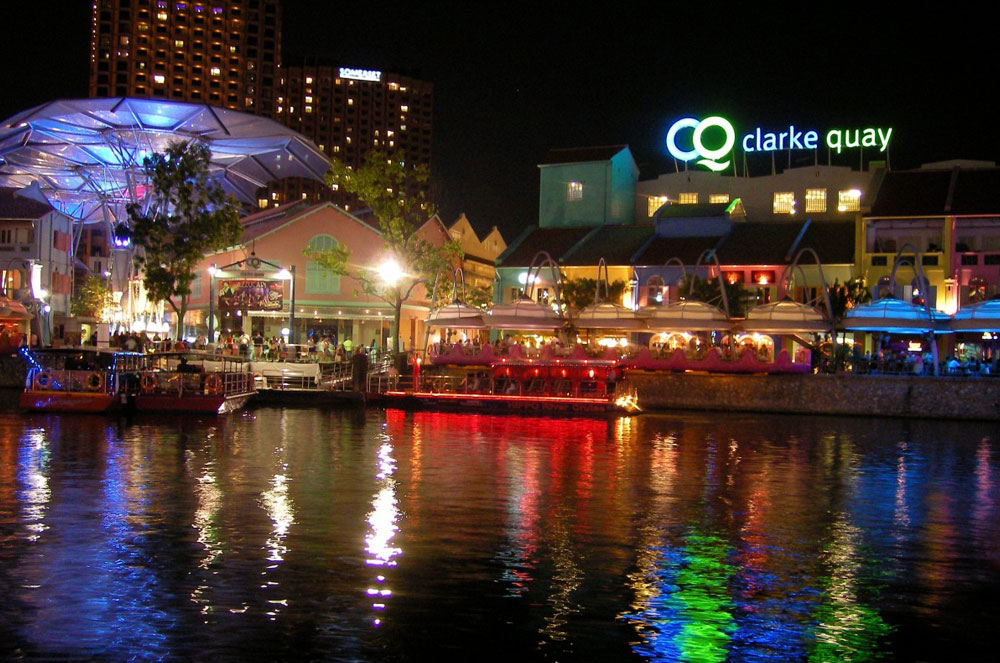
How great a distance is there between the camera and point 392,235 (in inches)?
2094

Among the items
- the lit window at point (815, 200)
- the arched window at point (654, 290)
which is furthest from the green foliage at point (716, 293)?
the lit window at point (815, 200)

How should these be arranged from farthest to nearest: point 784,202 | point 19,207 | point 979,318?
point 19,207, point 784,202, point 979,318

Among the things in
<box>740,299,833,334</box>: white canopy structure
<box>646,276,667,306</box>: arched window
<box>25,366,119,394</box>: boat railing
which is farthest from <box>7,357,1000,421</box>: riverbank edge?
<box>646,276,667,306</box>: arched window

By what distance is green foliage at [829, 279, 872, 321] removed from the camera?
172 feet

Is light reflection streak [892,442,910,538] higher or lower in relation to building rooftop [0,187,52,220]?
lower

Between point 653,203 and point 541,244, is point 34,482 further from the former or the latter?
point 653,203

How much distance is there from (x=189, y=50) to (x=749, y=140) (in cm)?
12142

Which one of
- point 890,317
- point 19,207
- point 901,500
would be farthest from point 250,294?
point 901,500

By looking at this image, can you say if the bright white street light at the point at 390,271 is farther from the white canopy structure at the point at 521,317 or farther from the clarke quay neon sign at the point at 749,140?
the clarke quay neon sign at the point at 749,140

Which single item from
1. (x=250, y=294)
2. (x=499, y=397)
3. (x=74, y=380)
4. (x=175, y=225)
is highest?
(x=175, y=225)

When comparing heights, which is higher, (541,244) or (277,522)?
(541,244)

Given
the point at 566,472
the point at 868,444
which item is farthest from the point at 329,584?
the point at 868,444

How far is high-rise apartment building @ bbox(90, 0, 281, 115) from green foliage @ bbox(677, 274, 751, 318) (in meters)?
123

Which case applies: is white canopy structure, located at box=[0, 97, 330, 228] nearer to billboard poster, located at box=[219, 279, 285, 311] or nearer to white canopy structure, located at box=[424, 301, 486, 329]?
billboard poster, located at box=[219, 279, 285, 311]
